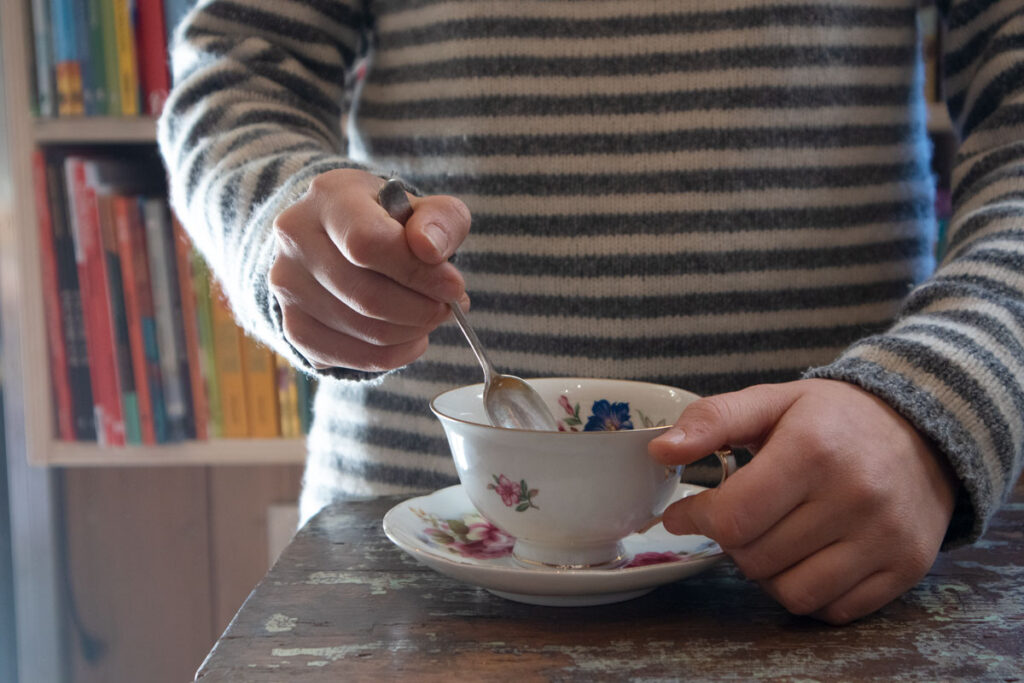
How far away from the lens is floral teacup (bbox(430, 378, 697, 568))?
459mm

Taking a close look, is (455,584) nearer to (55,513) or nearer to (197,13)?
(197,13)

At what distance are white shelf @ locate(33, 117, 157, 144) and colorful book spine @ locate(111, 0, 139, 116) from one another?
16 millimetres

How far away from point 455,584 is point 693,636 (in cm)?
14

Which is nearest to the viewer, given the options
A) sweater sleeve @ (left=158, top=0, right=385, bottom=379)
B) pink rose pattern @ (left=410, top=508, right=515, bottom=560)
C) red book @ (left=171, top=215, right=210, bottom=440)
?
pink rose pattern @ (left=410, top=508, right=515, bottom=560)

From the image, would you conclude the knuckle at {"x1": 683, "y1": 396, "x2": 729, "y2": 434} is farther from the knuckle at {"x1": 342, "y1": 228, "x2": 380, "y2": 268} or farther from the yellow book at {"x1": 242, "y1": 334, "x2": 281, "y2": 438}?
the yellow book at {"x1": 242, "y1": 334, "x2": 281, "y2": 438}

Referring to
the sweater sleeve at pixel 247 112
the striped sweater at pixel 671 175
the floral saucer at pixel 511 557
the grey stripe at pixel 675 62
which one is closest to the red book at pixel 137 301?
the sweater sleeve at pixel 247 112

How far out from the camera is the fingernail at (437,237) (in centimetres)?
47

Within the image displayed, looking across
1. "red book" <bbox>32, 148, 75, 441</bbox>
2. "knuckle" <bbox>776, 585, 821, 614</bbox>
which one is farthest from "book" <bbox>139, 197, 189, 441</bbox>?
"knuckle" <bbox>776, 585, 821, 614</bbox>

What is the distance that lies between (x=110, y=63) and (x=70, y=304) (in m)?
0.32

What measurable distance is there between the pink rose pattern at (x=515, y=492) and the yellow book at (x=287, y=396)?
0.88m

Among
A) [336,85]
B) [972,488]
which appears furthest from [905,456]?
[336,85]

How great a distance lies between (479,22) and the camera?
727 millimetres

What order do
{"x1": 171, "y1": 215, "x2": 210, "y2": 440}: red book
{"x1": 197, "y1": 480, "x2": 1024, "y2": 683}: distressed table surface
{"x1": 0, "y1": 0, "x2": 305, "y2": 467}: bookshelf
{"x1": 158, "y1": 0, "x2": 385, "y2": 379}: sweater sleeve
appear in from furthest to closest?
{"x1": 171, "y1": 215, "x2": 210, "y2": 440}: red book
{"x1": 0, "y1": 0, "x2": 305, "y2": 467}: bookshelf
{"x1": 158, "y1": 0, "x2": 385, "y2": 379}: sweater sleeve
{"x1": 197, "y1": 480, "x2": 1024, "y2": 683}: distressed table surface

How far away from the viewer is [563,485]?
0.47 metres
